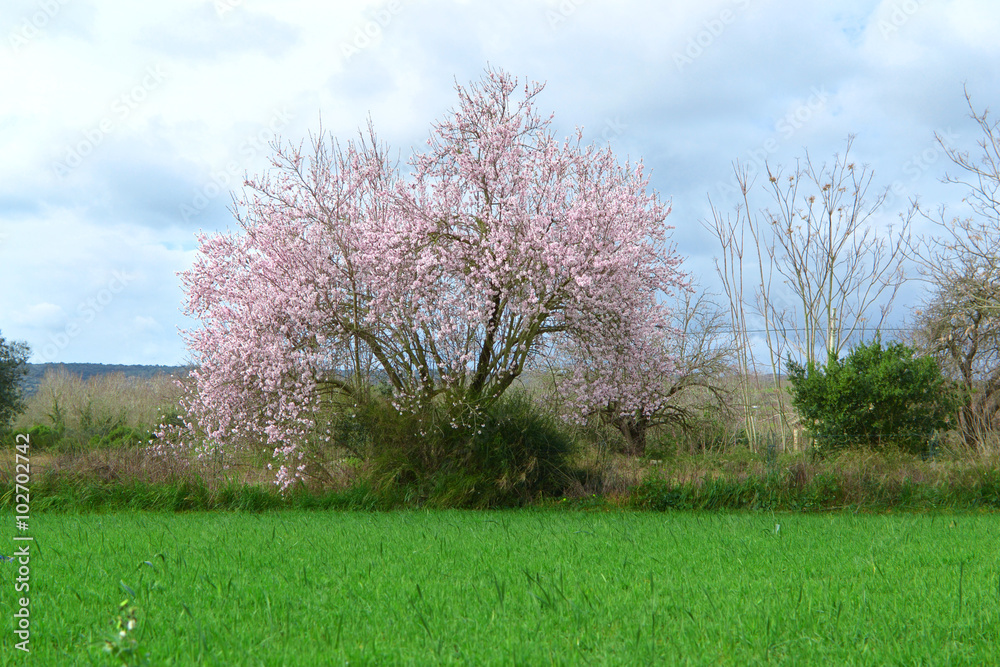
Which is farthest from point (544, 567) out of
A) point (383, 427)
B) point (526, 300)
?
point (383, 427)

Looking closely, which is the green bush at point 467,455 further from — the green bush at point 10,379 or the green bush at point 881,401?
the green bush at point 10,379

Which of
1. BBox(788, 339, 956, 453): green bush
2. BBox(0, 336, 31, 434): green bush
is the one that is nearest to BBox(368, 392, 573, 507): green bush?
BBox(788, 339, 956, 453): green bush

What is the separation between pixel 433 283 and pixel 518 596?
22.0 ft

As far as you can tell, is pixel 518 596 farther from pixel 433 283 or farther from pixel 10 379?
pixel 10 379

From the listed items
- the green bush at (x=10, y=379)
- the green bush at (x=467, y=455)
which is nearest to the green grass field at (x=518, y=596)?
the green bush at (x=467, y=455)

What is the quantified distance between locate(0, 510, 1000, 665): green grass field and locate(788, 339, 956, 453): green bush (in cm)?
574

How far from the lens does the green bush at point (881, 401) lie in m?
12.4

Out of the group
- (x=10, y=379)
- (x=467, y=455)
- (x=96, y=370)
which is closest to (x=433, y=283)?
(x=467, y=455)

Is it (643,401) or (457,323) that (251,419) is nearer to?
(457,323)

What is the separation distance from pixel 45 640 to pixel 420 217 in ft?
25.9

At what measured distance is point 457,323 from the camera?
10.4 metres

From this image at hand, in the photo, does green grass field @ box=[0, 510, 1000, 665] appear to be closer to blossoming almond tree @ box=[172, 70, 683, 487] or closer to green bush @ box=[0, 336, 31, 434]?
blossoming almond tree @ box=[172, 70, 683, 487]

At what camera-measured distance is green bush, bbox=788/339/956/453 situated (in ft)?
40.7

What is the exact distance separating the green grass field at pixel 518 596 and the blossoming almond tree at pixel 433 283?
387 cm
